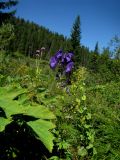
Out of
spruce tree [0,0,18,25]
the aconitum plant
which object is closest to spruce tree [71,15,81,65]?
spruce tree [0,0,18,25]

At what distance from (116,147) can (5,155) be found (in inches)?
52.0

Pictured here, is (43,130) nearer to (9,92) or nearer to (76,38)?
(9,92)

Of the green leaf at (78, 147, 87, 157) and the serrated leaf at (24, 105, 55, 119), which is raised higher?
the serrated leaf at (24, 105, 55, 119)

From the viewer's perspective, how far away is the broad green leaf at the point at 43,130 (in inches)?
113

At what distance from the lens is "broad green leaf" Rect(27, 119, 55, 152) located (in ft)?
9.45

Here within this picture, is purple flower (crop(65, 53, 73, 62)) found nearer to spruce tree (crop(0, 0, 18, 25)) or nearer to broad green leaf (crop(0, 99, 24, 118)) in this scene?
broad green leaf (crop(0, 99, 24, 118))

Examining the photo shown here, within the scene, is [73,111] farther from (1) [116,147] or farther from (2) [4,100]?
(2) [4,100]

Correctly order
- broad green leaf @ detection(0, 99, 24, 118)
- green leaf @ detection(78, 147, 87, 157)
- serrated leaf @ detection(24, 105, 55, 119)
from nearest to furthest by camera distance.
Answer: broad green leaf @ detection(0, 99, 24, 118), serrated leaf @ detection(24, 105, 55, 119), green leaf @ detection(78, 147, 87, 157)

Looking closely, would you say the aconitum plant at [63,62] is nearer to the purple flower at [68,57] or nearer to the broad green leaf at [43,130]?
the purple flower at [68,57]

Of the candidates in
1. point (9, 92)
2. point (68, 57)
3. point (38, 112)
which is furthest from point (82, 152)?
point (68, 57)

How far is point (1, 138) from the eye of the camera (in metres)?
3.20

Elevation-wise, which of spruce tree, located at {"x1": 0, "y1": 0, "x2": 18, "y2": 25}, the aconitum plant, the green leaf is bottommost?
the green leaf

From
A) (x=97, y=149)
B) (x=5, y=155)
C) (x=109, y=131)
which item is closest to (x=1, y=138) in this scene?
(x=5, y=155)

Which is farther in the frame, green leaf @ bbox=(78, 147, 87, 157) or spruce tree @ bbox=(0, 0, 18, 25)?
spruce tree @ bbox=(0, 0, 18, 25)
